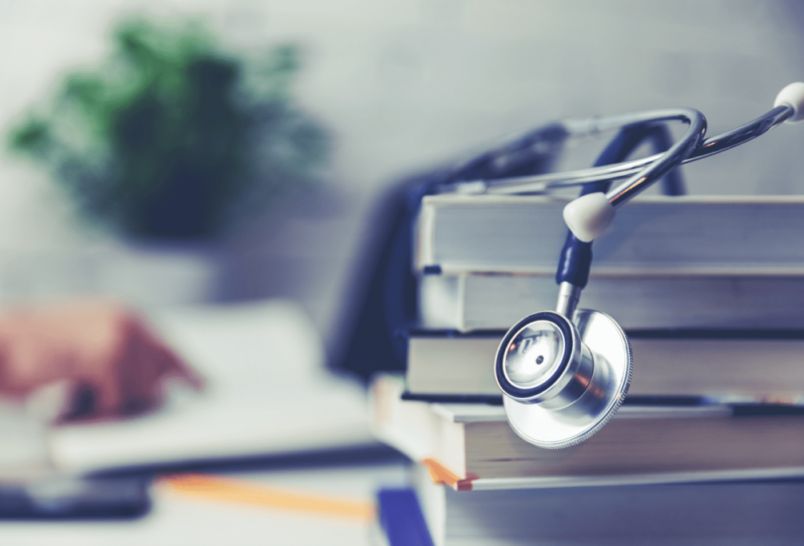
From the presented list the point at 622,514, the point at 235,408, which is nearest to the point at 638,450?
the point at 622,514

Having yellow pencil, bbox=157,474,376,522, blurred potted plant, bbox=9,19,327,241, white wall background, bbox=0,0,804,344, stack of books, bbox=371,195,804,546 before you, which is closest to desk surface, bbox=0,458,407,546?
yellow pencil, bbox=157,474,376,522

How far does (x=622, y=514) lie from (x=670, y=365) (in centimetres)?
7

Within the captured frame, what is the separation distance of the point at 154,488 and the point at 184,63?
0.63m

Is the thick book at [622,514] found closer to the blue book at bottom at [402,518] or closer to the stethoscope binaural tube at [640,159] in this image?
the blue book at bottom at [402,518]

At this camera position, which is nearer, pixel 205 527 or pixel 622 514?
pixel 622 514

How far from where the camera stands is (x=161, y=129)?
0.86 metres

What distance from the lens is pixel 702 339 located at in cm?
27

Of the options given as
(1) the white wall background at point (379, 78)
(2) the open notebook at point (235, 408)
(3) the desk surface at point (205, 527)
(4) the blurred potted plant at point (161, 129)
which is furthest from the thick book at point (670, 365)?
(1) the white wall background at point (379, 78)

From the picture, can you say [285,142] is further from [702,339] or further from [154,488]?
[702,339]

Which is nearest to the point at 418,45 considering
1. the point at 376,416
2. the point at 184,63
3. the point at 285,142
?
the point at 285,142

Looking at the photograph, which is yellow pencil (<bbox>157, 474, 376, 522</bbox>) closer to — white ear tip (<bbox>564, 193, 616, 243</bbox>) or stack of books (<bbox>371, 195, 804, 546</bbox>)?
stack of books (<bbox>371, 195, 804, 546</bbox>)

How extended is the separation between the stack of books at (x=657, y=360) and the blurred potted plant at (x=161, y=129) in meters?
0.70

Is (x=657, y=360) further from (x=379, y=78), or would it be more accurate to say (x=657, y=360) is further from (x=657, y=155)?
(x=379, y=78)

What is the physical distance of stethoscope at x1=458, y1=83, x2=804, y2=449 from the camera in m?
0.20
